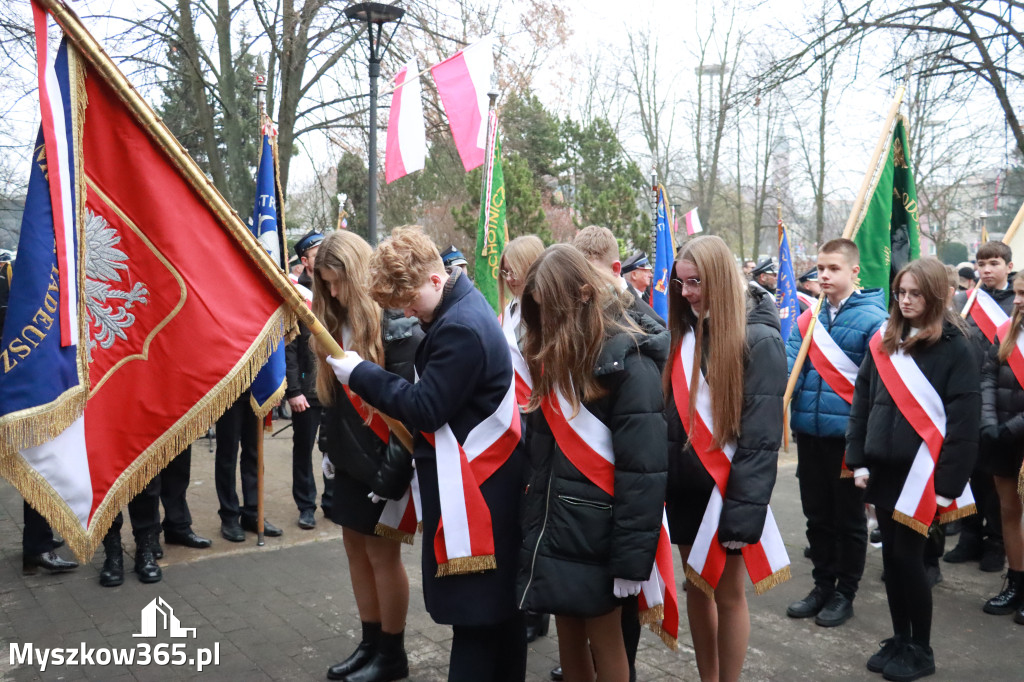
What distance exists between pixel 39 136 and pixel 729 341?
99.3 inches

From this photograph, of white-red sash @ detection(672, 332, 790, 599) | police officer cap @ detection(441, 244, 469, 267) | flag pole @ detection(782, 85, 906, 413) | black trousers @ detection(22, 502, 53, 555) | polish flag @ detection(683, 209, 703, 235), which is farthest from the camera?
polish flag @ detection(683, 209, 703, 235)

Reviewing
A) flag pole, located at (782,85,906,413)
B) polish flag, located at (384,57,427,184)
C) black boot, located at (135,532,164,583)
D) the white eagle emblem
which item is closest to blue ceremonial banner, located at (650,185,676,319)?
polish flag, located at (384,57,427,184)

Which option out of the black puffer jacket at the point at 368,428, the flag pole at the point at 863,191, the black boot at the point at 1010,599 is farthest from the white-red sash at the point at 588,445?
the black boot at the point at 1010,599

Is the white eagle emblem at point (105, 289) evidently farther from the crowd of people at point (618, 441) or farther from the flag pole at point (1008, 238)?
the flag pole at point (1008, 238)

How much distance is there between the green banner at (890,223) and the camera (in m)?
5.63

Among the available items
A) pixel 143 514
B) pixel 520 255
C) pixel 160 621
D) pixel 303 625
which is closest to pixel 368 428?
pixel 520 255

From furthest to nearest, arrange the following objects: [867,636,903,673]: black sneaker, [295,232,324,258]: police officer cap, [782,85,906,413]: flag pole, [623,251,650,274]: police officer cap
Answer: [623,251,650,274]: police officer cap < [295,232,324,258]: police officer cap < [782,85,906,413]: flag pole < [867,636,903,673]: black sneaker

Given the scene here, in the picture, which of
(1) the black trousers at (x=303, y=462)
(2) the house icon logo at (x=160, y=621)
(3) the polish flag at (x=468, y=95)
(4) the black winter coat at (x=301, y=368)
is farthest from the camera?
(3) the polish flag at (x=468, y=95)

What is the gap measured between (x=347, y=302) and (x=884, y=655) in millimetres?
3089

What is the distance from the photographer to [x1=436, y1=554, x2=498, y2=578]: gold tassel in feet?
9.67

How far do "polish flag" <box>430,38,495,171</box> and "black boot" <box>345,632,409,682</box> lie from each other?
5.70 metres

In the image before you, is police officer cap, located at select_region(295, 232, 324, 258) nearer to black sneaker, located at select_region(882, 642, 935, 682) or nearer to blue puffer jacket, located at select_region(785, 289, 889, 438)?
blue puffer jacket, located at select_region(785, 289, 889, 438)

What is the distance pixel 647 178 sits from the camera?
104 feet

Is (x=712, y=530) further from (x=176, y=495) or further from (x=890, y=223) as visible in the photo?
(x=176, y=495)
